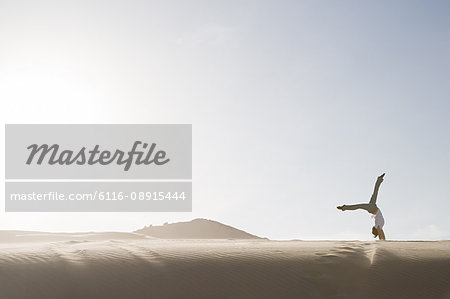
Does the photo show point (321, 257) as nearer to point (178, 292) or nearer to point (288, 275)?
point (288, 275)

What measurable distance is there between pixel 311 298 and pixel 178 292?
30.7 inches

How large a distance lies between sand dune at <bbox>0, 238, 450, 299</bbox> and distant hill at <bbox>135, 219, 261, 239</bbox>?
23.1m

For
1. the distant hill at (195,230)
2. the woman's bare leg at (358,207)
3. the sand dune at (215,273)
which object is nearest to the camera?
the sand dune at (215,273)

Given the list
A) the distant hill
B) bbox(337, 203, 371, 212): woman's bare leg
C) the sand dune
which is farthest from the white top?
the distant hill

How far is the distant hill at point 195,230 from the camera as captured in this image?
2716 cm

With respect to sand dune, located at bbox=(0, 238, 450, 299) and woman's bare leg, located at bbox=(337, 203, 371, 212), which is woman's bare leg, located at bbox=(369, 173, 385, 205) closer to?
woman's bare leg, located at bbox=(337, 203, 371, 212)

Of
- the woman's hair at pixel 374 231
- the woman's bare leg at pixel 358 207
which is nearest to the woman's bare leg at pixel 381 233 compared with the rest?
the woman's hair at pixel 374 231

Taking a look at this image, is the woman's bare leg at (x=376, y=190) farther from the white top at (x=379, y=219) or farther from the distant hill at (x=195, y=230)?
the distant hill at (x=195, y=230)

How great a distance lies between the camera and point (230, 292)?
3.26 m

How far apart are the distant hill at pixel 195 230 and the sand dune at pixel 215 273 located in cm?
2308

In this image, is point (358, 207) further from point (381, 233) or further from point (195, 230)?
point (195, 230)

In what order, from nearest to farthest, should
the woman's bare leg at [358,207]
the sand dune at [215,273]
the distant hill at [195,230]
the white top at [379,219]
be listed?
the sand dune at [215,273] < the white top at [379,219] < the woman's bare leg at [358,207] < the distant hill at [195,230]

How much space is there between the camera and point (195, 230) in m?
28.7

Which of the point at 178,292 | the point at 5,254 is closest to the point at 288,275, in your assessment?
the point at 178,292
